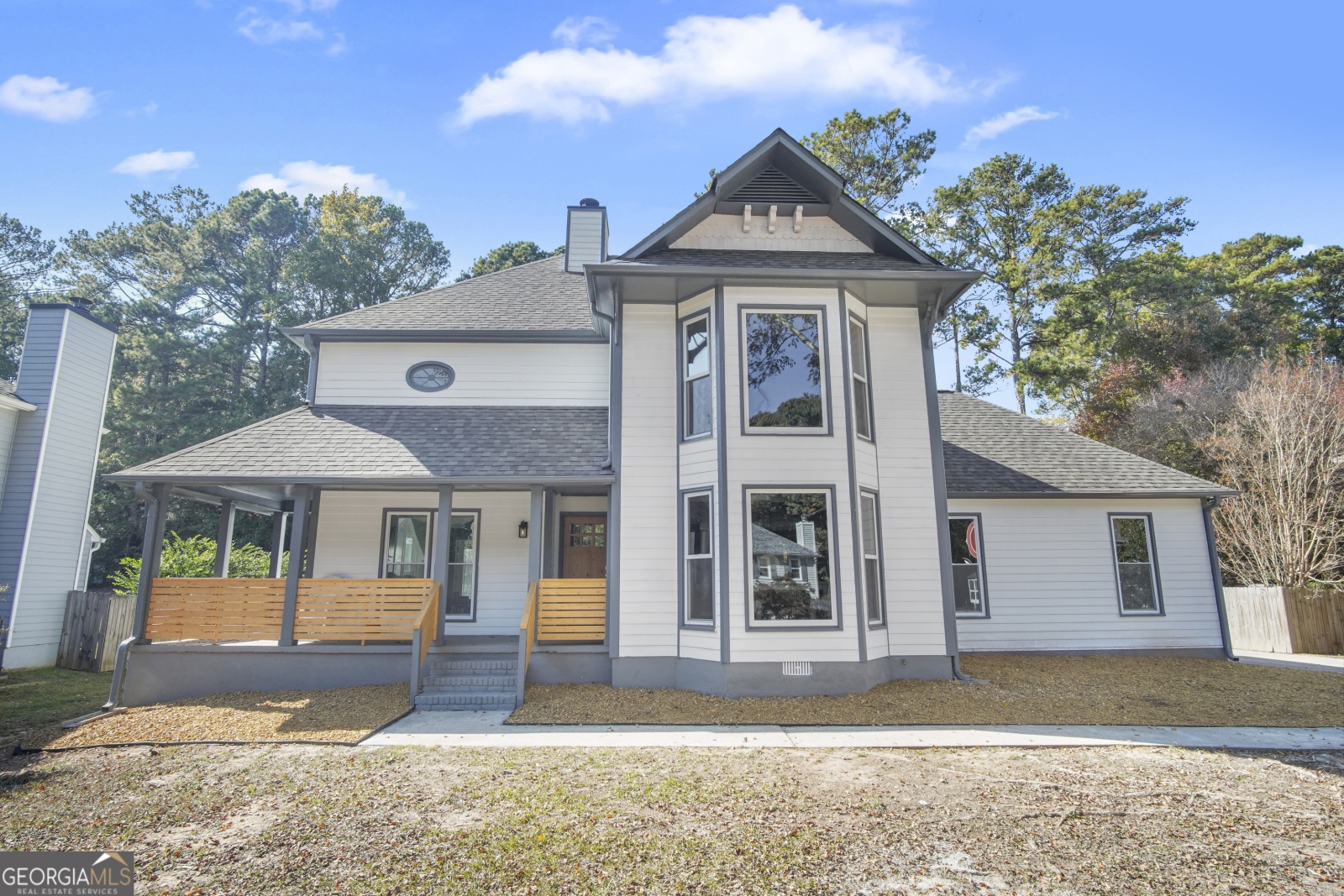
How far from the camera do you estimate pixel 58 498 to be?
12.9 meters

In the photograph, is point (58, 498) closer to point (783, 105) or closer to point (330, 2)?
point (330, 2)

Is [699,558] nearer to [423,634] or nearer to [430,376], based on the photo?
[423,634]

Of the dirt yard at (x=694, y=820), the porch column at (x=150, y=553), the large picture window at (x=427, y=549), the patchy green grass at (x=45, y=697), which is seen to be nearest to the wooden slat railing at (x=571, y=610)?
the large picture window at (x=427, y=549)

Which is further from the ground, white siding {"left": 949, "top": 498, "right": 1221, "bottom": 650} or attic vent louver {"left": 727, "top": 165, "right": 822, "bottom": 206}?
attic vent louver {"left": 727, "top": 165, "right": 822, "bottom": 206}

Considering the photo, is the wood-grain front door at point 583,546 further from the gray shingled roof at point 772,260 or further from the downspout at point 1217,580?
the downspout at point 1217,580


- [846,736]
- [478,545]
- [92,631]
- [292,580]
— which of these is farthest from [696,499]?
[92,631]

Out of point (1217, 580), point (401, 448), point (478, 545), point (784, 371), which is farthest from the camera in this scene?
point (1217, 580)

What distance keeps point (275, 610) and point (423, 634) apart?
234cm

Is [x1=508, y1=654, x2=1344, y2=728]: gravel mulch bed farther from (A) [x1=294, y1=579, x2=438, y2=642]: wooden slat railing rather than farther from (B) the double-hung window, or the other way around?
(A) [x1=294, y1=579, x2=438, y2=642]: wooden slat railing

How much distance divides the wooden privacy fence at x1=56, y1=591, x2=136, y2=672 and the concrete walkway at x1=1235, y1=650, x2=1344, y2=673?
20524 millimetres

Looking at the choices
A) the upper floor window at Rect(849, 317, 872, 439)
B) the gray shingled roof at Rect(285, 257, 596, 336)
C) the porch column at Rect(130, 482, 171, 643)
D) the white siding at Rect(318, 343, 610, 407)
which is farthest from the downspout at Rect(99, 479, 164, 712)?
the upper floor window at Rect(849, 317, 872, 439)

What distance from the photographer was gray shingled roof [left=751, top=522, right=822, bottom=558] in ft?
28.2

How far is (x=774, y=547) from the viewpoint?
862 centimetres

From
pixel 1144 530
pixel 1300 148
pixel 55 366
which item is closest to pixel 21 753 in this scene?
pixel 55 366
